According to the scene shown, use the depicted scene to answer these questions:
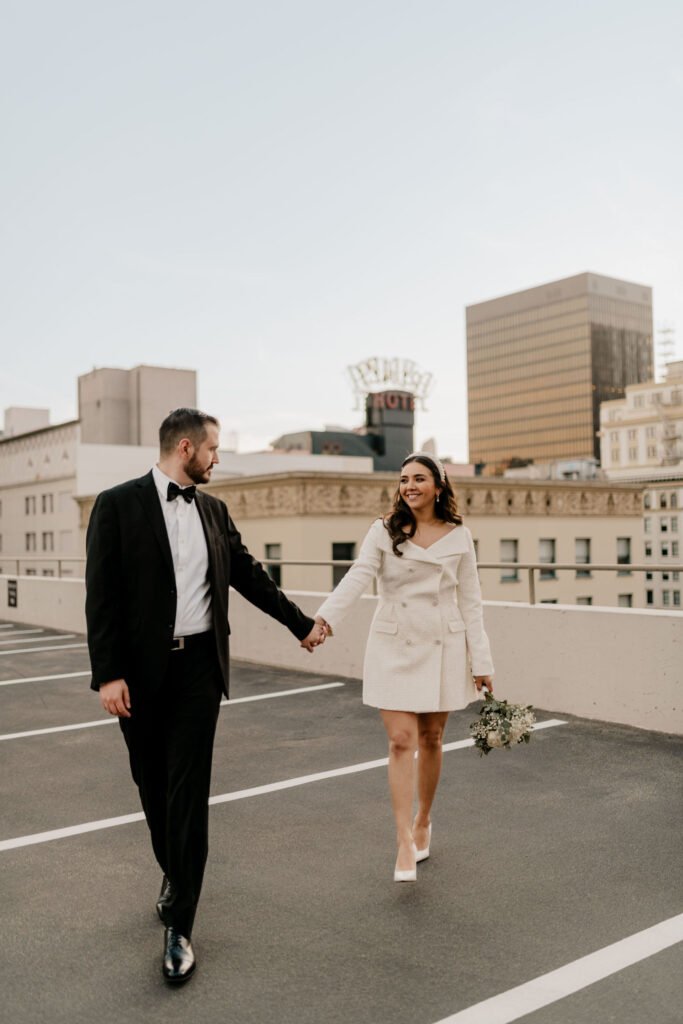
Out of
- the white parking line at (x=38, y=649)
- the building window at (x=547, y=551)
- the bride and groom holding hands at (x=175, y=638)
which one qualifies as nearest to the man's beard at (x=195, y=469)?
the bride and groom holding hands at (x=175, y=638)

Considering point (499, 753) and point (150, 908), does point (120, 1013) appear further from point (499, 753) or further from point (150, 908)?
point (499, 753)

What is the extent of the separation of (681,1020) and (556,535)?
59.6 meters

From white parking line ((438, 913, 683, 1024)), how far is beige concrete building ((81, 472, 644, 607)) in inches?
1516

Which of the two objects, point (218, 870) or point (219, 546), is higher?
point (219, 546)

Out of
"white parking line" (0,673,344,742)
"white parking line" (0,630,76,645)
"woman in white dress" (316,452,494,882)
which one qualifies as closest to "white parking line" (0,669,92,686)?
"white parking line" (0,673,344,742)

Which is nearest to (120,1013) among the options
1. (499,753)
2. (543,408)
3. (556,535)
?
(499,753)

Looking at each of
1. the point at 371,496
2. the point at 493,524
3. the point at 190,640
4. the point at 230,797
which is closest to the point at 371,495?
the point at 371,496

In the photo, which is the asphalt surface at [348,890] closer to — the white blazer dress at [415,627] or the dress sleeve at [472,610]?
the white blazer dress at [415,627]

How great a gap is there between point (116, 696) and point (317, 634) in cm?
109

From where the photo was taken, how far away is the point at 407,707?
3918 millimetres

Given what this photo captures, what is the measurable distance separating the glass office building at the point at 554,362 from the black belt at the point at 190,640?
17200 centimetres

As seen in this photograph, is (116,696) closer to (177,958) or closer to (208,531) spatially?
(208,531)

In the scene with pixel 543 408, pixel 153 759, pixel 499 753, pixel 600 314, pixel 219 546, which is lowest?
pixel 499 753

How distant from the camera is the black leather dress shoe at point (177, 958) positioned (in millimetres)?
3014
